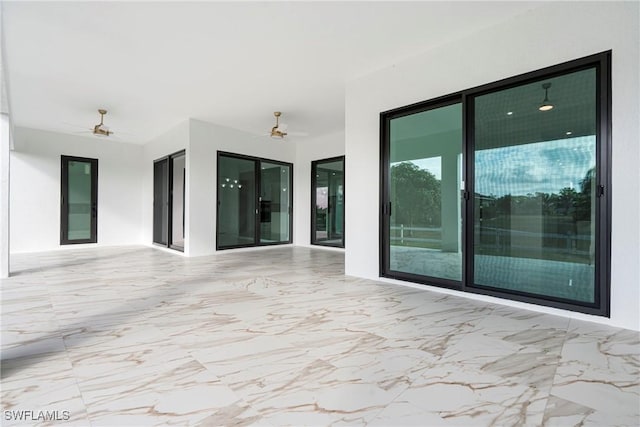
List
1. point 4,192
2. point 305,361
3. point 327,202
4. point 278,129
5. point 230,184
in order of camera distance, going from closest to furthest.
→ point 305,361 < point 4,192 < point 278,129 < point 230,184 < point 327,202

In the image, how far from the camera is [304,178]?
862cm

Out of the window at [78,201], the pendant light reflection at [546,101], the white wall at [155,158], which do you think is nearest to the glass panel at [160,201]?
the white wall at [155,158]

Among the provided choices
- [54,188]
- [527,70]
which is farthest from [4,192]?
[527,70]

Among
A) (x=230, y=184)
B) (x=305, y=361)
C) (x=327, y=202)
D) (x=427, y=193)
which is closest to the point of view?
(x=305, y=361)

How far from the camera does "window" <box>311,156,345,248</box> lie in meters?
8.11

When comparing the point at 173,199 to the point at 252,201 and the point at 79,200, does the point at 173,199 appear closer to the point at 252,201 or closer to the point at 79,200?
the point at 252,201

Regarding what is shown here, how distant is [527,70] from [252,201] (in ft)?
20.3

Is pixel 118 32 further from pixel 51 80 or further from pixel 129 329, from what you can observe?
pixel 129 329

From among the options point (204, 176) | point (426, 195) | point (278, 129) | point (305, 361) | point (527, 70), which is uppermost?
point (278, 129)

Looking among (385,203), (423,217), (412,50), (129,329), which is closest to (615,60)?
(412,50)

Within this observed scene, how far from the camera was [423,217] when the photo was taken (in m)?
3.98

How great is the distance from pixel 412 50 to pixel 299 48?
4.43 ft

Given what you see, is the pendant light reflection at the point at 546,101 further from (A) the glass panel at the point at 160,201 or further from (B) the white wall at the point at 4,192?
(A) the glass panel at the point at 160,201

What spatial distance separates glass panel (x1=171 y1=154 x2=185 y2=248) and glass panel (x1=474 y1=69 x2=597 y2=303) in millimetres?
6481
